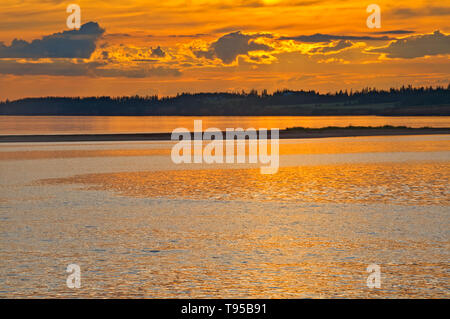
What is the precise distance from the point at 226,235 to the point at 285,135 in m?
61.6

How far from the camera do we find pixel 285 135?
74.7m

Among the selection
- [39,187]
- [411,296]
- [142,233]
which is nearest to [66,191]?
[39,187]

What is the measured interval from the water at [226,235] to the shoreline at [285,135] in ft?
132

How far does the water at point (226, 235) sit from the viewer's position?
31.8ft

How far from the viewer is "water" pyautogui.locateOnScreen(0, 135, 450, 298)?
970cm

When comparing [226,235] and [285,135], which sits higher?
[285,135]

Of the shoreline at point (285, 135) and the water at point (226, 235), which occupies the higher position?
the shoreline at point (285, 135)

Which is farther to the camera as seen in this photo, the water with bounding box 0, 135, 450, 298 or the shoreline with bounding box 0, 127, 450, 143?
the shoreline with bounding box 0, 127, 450, 143

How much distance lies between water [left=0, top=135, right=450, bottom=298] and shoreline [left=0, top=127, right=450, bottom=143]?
132 ft

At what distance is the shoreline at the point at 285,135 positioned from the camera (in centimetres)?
6588

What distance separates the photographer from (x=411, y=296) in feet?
29.7

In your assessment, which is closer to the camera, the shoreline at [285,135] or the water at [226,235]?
the water at [226,235]

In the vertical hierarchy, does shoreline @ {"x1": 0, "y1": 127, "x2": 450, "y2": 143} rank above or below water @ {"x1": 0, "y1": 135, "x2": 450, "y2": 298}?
above
